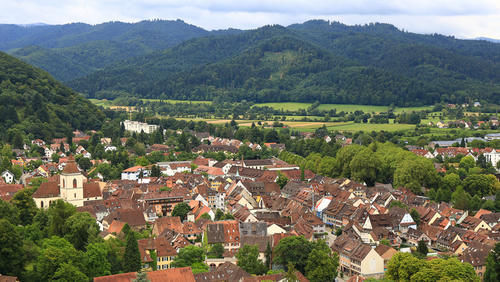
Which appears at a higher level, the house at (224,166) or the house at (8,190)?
the house at (8,190)

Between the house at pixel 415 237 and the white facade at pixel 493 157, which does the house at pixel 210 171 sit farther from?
the white facade at pixel 493 157

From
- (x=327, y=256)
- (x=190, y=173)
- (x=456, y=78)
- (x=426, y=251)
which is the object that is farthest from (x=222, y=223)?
(x=456, y=78)

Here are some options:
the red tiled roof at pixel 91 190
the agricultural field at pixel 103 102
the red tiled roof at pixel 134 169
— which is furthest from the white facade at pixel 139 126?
the red tiled roof at pixel 91 190

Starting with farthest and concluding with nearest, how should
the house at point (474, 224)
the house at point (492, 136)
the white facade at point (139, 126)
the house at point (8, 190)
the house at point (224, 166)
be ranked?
the white facade at point (139, 126) < the house at point (492, 136) < the house at point (224, 166) < the house at point (8, 190) < the house at point (474, 224)

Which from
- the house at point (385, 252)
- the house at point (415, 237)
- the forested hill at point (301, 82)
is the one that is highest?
the forested hill at point (301, 82)

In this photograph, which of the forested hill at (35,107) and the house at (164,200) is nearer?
the house at (164,200)

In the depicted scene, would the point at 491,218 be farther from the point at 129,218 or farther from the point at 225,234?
the point at 129,218

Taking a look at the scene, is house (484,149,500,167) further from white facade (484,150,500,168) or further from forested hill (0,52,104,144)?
forested hill (0,52,104,144)
